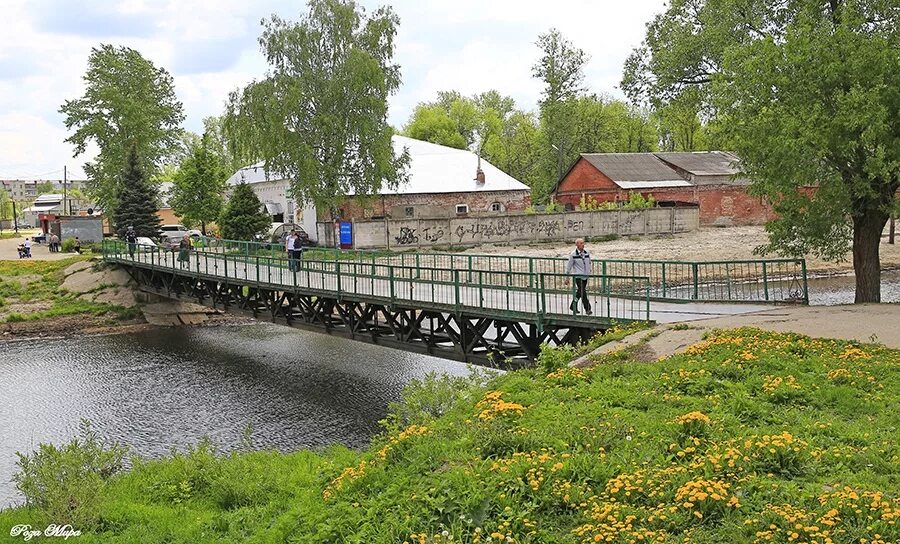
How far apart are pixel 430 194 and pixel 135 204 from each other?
778 inches

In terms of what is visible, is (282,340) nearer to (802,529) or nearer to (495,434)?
(495,434)

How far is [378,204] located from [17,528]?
145 ft

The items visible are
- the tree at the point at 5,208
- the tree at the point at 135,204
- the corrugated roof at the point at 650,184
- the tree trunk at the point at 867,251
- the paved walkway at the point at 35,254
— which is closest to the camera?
the tree trunk at the point at 867,251

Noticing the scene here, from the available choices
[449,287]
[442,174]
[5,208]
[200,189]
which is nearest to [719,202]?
[442,174]

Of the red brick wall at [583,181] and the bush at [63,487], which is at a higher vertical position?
the red brick wall at [583,181]

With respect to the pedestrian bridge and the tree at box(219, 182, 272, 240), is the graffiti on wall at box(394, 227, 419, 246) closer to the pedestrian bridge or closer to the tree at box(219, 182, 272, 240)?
the tree at box(219, 182, 272, 240)

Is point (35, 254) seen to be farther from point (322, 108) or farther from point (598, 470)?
point (598, 470)

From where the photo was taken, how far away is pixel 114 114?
223ft

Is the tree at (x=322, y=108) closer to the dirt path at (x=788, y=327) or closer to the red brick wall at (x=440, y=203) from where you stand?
the red brick wall at (x=440, y=203)

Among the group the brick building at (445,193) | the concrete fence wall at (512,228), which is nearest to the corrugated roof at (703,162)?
the concrete fence wall at (512,228)

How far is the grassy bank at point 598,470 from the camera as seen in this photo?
736 centimetres

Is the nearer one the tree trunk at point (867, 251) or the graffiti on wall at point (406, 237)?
the tree trunk at point (867, 251)

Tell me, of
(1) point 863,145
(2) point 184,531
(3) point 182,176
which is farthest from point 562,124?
(2) point 184,531

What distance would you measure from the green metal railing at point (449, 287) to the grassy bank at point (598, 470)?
5.20 m
